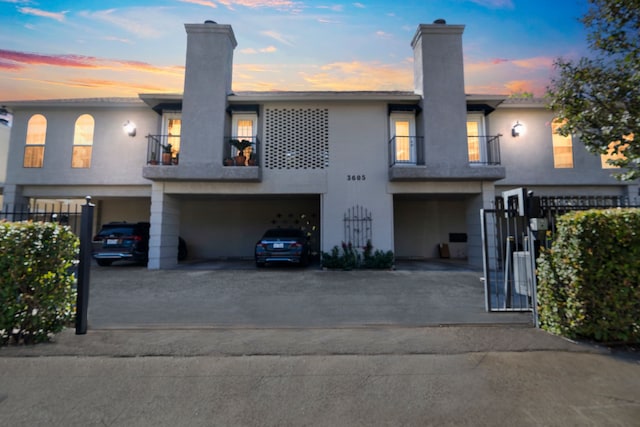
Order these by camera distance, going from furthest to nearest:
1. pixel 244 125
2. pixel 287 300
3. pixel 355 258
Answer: pixel 244 125
pixel 355 258
pixel 287 300

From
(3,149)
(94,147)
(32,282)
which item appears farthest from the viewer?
(3,149)

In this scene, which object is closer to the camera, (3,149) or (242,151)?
(242,151)

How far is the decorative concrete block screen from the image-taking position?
422 inches

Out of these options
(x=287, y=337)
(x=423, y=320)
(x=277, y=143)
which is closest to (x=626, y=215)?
(x=423, y=320)

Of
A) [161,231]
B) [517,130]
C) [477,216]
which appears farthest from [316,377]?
[517,130]

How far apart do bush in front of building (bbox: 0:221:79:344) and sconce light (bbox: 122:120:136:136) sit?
9.14 meters

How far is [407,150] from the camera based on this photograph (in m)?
11.1

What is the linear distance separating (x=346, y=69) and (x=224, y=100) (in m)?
5.05

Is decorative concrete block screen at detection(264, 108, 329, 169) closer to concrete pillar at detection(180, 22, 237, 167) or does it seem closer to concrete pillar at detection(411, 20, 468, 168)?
concrete pillar at detection(180, 22, 237, 167)

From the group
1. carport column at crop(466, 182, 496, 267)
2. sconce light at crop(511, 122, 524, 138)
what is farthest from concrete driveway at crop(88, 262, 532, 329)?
sconce light at crop(511, 122, 524, 138)

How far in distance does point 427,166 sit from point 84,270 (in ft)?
31.1

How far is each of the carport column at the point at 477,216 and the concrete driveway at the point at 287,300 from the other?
6.25ft

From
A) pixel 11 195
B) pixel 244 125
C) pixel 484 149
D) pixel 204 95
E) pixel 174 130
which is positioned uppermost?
pixel 204 95

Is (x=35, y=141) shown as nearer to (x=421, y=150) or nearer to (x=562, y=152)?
Answer: (x=421, y=150)
